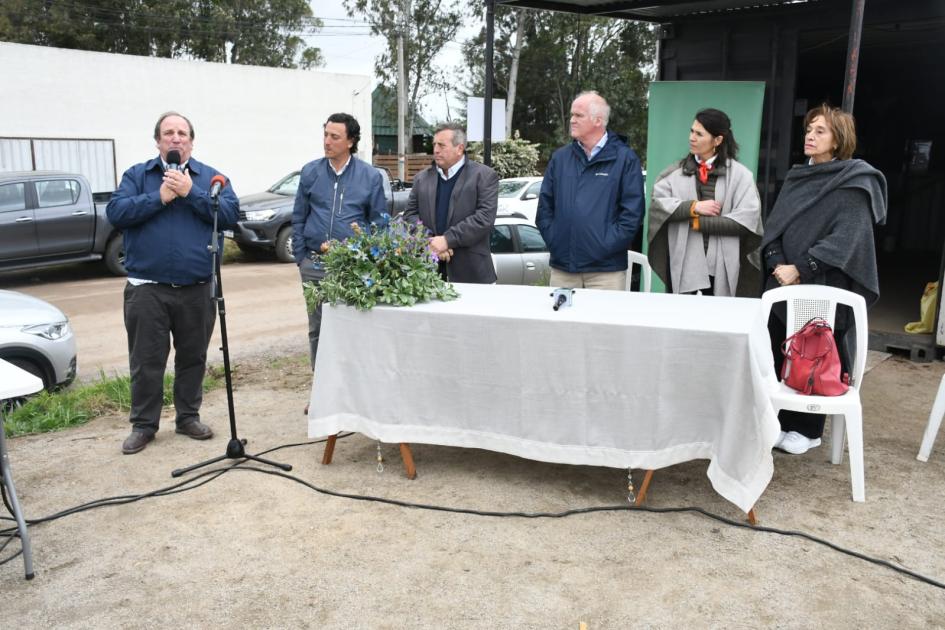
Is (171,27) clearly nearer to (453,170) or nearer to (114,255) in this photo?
(114,255)

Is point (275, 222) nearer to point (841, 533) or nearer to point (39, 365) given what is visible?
point (39, 365)

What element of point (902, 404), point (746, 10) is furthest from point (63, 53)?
point (902, 404)

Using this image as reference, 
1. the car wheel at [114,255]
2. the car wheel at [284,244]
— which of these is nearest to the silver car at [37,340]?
the car wheel at [114,255]

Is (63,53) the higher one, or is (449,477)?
(63,53)

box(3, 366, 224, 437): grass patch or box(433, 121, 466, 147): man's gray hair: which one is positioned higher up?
box(433, 121, 466, 147): man's gray hair

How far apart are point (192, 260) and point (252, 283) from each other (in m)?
7.33

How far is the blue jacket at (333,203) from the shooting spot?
5004 millimetres

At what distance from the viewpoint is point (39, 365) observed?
6.01 metres

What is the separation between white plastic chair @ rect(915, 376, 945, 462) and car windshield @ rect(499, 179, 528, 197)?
34.6 feet

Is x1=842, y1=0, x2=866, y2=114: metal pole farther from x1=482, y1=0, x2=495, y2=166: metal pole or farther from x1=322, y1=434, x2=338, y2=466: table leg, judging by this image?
x1=322, y1=434, x2=338, y2=466: table leg

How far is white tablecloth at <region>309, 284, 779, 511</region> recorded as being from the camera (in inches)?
137

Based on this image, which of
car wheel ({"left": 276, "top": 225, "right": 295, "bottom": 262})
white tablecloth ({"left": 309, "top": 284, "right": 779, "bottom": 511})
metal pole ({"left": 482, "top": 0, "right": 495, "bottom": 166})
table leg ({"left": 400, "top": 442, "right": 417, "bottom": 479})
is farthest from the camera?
car wheel ({"left": 276, "top": 225, "right": 295, "bottom": 262})

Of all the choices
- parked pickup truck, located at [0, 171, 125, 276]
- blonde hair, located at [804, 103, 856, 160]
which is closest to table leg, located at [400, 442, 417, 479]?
blonde hair, located at [804, 103, 856, 160]

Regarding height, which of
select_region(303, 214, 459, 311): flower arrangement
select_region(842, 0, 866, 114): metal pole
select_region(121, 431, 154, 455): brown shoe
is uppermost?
select_region(842, 0, 866, 114): metal pole
